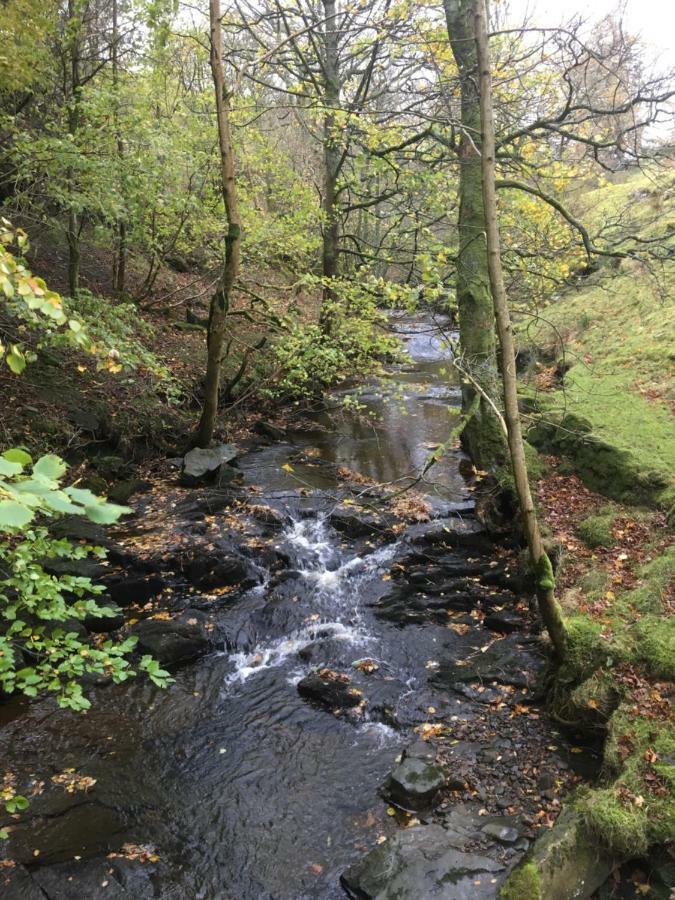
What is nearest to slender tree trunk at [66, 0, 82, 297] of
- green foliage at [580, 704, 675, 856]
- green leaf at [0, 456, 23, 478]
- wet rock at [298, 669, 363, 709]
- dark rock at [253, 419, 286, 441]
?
dark rock at [253, 419, 286, 441]

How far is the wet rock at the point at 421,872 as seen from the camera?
12.9ft

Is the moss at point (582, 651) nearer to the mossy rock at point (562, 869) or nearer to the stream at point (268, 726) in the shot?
the stream at point (268, 726)

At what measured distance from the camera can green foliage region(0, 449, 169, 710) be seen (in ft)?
4.33

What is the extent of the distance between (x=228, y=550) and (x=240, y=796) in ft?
12.0

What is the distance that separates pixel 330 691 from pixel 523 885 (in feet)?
9.20

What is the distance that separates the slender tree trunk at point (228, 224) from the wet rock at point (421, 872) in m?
7.30

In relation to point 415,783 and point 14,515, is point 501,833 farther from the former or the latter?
point 14,515

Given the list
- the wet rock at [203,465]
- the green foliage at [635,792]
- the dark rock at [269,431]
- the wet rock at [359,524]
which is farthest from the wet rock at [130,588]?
the dark rock at [269,431]

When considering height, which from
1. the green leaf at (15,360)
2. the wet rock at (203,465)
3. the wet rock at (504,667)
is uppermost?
the green leaf at (15,360)

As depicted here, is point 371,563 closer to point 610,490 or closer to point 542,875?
point 610,490

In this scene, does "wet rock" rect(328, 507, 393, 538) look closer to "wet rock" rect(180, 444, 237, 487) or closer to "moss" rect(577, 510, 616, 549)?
"wet rock" rect(180, 444, 237, 487)

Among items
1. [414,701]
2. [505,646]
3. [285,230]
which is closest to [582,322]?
[285,230]

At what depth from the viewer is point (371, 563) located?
8.41 m

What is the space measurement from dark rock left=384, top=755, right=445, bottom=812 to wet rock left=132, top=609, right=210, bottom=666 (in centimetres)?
282
